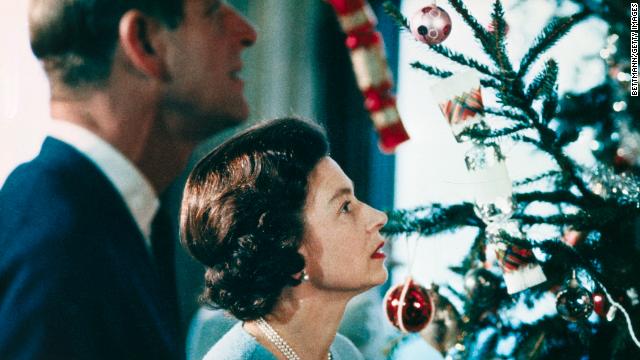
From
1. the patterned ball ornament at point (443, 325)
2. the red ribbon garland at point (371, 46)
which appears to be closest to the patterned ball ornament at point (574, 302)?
the patterned ball ornament at point (443, 325)

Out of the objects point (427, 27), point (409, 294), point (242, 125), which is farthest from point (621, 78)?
point (242, 125)

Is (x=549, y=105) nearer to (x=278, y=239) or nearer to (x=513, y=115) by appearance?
(x=513, y=115)

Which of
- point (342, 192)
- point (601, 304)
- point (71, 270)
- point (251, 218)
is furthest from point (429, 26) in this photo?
point (71, 270)

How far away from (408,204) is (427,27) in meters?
0.60

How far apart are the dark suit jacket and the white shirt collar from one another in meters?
0.01

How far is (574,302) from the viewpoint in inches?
52.1

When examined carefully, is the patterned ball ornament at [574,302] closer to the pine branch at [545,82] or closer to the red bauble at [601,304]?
the red bauble at [601,304]

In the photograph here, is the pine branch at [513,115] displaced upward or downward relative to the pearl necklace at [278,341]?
upward

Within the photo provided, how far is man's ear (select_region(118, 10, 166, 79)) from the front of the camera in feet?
4.61

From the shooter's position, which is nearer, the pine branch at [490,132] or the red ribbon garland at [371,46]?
the pine branch at [490,132]

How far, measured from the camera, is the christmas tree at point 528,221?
4.16 feet

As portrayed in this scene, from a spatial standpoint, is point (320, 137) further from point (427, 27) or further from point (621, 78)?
point (621, 78)

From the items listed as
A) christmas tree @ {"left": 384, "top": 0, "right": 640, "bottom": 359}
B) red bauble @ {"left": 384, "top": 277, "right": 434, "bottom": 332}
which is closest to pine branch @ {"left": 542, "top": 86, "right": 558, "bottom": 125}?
christmas tree @ {"left": 384, "top": 0, "right": 640, "bottom": 359}

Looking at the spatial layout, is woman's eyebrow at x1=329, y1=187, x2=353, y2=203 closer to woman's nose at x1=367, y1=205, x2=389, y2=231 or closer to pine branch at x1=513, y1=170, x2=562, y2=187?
woman's nose at x1=367, y1=205, x2=389, y2=231
